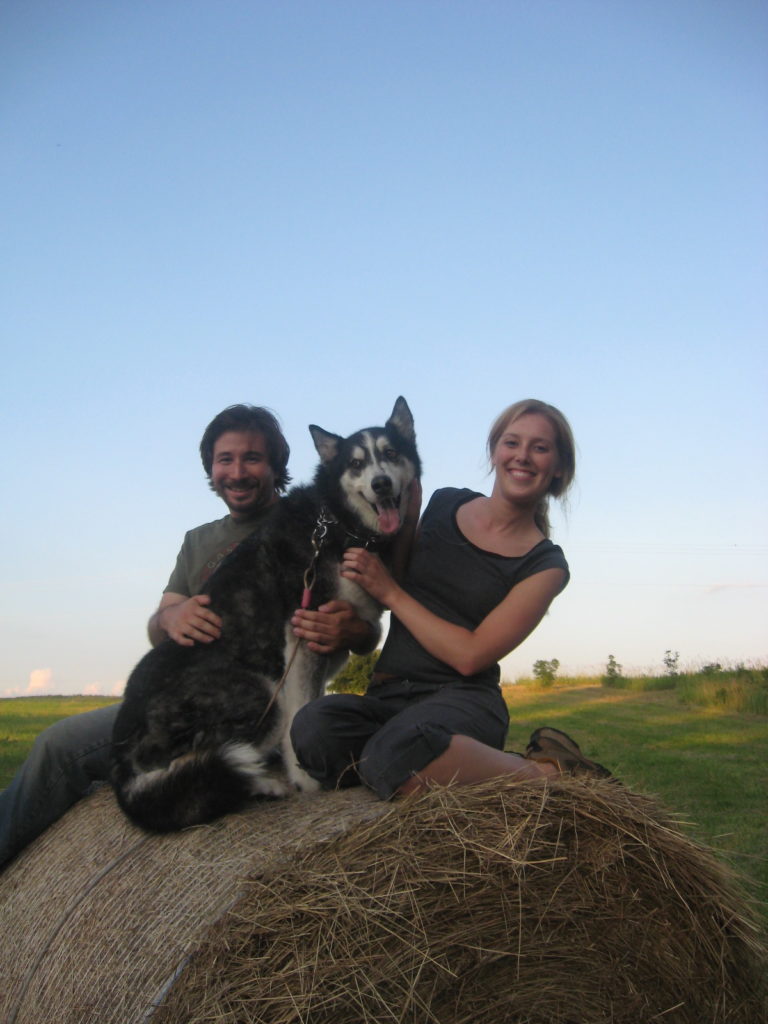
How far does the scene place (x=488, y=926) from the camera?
244 centimetres

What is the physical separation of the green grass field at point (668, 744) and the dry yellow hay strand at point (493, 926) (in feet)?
1.08

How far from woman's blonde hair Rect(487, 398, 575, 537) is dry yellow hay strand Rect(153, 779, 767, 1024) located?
1410 millimetres

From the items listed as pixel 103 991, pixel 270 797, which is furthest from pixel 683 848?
pixel 103 991

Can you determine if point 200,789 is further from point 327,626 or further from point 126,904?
point 327,626

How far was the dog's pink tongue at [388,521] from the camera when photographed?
3891 mm

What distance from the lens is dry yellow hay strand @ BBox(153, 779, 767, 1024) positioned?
2217 millimetres

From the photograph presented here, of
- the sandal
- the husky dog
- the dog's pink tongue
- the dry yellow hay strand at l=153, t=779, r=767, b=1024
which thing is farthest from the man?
the dry yellow hay strand at l=153, t=779, r=767, b=1024

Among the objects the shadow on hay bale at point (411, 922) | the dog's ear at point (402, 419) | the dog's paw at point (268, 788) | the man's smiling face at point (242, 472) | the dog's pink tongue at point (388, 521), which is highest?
the dog's ear at point (402, 419)

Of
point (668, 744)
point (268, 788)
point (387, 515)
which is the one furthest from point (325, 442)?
point (668, 744)

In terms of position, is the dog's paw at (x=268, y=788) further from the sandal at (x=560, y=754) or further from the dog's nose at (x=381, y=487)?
the dog's nose at (x=381, y=487)

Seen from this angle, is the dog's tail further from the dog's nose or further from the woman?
the dog's nose

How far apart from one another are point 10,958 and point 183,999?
101 cm

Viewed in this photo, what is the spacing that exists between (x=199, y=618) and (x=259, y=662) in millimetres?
317

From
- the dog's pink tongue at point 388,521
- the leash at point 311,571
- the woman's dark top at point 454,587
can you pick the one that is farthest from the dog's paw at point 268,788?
the dog's pink tongue at point 388,521
